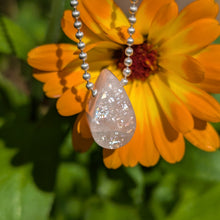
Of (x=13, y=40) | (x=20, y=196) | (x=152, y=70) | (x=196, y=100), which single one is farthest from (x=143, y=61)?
(x=20, y=196)

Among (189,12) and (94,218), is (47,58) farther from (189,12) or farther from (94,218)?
(94,218)

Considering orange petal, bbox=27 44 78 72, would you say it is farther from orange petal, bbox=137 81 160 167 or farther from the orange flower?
orange petal, bbox=137 81 160 167

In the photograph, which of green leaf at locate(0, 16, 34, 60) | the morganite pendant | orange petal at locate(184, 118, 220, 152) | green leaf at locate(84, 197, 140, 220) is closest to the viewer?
the morganite pendant

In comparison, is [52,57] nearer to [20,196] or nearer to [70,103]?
[70,103]

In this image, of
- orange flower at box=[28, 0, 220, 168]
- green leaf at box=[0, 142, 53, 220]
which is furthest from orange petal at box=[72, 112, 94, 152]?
green leaf at box=[0, 142, 53, 220]

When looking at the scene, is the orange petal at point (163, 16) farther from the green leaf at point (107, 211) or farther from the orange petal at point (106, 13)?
the green leaf at point (107, 211)

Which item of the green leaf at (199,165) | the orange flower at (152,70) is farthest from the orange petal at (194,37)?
the green leaf at (199,165)
